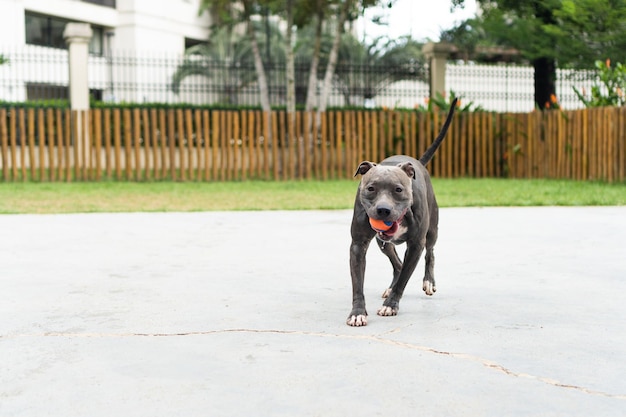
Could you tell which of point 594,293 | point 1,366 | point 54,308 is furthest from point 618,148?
point 1,366

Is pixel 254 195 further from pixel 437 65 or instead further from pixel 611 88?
pixel 437 65

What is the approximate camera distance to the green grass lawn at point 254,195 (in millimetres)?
11523

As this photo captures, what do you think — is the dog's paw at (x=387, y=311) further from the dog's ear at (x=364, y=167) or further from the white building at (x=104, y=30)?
the white building at (x=104, y=30)

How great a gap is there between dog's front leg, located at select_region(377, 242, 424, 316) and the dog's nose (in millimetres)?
556

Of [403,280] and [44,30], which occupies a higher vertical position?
[44,30]

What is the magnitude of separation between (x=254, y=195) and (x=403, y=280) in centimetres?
906

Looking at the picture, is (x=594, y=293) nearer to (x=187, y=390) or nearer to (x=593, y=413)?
(x=593, y=413)

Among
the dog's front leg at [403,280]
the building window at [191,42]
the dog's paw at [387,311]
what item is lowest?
the dog's paw at [387,311]

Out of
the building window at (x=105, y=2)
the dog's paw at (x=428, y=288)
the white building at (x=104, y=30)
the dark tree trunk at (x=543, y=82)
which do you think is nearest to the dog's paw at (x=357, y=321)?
the dog's paw at (x=428, y=288)

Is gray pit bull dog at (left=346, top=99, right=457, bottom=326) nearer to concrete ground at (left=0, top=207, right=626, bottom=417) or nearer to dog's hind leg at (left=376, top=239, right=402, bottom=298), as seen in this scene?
dog's hind leg at (left=376, top=239, right=402, bottom=298)

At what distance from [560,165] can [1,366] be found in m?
14.8

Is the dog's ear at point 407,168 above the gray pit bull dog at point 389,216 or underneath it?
above

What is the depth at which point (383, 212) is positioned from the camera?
417 cm

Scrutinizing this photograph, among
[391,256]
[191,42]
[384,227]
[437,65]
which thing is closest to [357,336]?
[384,227]
